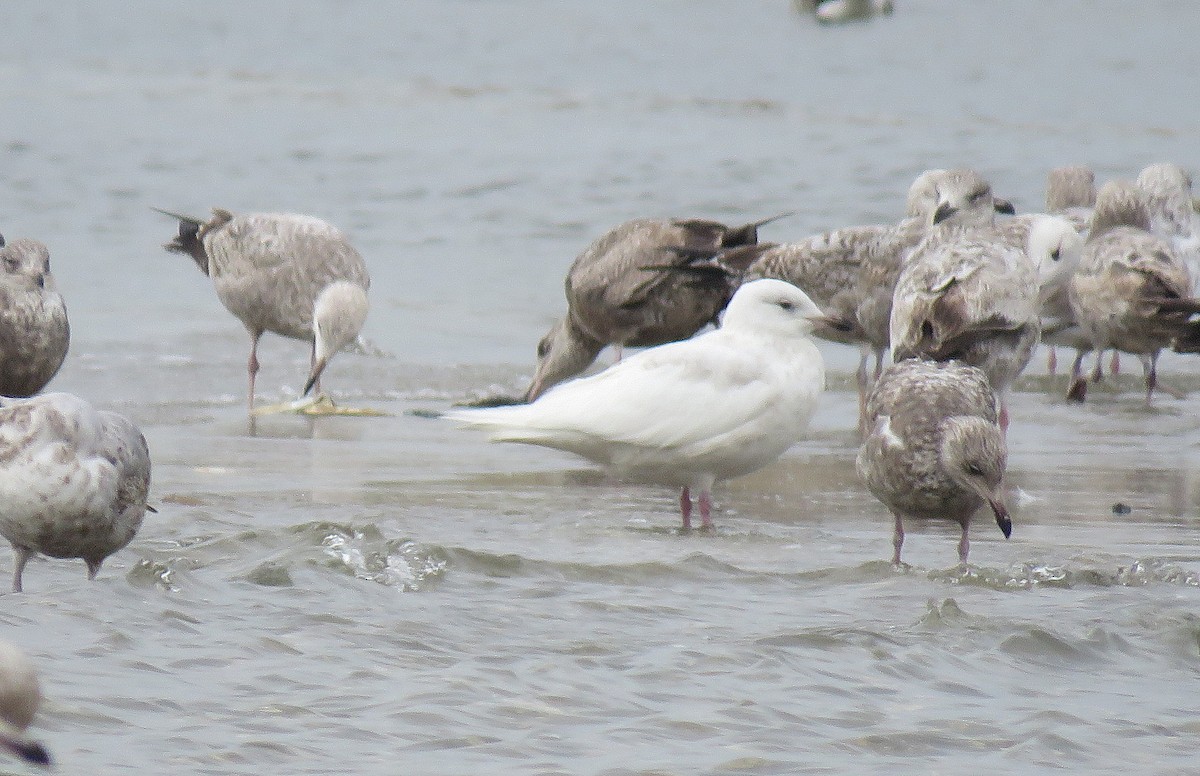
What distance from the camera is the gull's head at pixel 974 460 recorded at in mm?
6133

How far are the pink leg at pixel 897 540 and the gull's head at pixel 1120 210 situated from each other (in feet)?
15.1

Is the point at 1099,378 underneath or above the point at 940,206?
underneath

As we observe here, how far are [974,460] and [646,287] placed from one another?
400 cm

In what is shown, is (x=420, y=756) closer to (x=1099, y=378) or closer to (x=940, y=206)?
(x=940, y=206)

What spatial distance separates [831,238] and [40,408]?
4.98 meters

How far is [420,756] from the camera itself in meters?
4.25

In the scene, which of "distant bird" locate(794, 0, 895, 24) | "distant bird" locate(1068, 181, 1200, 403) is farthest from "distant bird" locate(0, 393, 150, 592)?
"distant bird" locate(794, 0, 895, 24)

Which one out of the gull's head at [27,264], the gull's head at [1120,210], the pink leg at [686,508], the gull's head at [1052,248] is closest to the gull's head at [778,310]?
the pink leg at [686,508]

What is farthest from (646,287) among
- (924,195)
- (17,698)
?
(17,698)

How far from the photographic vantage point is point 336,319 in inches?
392

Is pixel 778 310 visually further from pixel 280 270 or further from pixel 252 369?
pixel 280 270

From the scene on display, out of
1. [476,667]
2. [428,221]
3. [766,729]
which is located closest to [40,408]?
[476,667]

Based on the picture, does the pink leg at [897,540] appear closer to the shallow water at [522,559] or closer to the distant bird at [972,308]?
the shallow water at [522,559]

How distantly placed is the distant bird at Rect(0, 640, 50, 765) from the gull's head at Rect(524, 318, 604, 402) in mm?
7021
